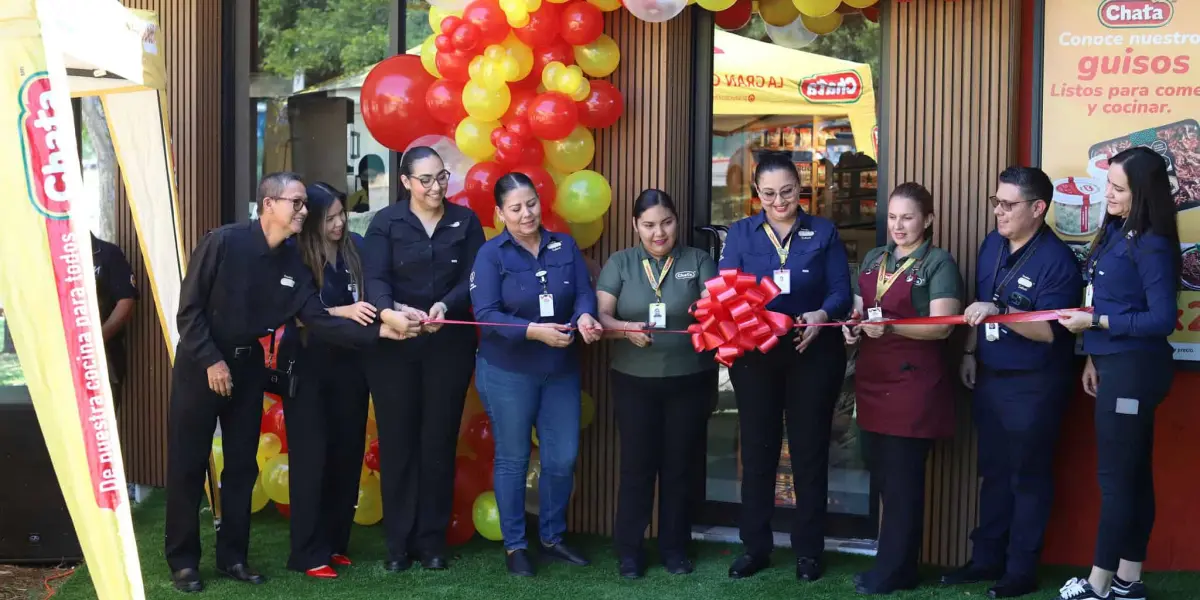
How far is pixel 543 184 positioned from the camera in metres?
4.99

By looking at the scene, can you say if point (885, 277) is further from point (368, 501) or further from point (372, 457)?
point (368, 501)

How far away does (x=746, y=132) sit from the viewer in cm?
531

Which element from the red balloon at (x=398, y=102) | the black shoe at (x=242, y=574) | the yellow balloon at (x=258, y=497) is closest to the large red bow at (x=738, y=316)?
the red balloon at (x=398, y=102)

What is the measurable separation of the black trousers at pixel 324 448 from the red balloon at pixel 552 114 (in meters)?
1.19

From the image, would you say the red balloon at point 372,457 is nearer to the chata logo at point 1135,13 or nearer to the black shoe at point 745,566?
the black shoe at point 745,566

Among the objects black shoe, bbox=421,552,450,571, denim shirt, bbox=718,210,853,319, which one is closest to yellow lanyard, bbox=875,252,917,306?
denim shirt, bbox=718,210,853,319

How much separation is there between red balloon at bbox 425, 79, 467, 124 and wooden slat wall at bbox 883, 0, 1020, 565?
70.7 inches

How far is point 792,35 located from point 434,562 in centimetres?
270

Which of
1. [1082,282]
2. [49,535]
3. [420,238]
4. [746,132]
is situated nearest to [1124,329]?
[1082,282]

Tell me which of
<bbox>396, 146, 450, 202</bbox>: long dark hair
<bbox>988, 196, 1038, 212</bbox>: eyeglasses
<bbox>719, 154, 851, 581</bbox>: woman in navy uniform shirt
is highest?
<bbox>396, 146, 450, 202</bbox>: long dark hair

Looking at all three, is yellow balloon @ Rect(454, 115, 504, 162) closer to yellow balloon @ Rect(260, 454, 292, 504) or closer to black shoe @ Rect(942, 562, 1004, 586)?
yellow balloon @ Rect(260, 454, 292, 504)

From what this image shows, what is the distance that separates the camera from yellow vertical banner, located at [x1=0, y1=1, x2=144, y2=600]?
2.66 meters

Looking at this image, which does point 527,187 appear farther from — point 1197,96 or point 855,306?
point 1197,96

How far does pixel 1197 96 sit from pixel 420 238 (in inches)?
120
